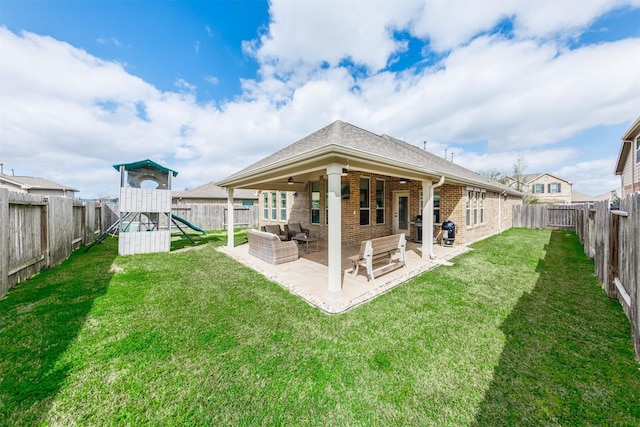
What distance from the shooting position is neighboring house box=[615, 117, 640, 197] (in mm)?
11864

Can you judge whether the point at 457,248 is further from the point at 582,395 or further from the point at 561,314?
the point at 582,395

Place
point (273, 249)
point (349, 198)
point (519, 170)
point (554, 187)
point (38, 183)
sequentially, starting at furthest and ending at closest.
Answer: point (554, 187) < point (519, 170) < point (38, 183) < point (349, 198) < point (273, 249)

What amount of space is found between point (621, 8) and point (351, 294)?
1185 centimetres

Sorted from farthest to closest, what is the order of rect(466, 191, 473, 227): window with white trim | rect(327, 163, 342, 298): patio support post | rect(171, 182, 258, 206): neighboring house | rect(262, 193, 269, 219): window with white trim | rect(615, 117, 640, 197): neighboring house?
rect(171, 182, 258, 206): neighboring house, rect(262, 193, 269, 219): window with white trim, rect(615, 117, 640, 197): neighboring house, rect(466, 191, 473, 227): window with white trim, rect(327, 163, 342, 298): patio support post

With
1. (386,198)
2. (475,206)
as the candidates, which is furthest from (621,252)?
(386,198)

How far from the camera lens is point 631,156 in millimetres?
12969

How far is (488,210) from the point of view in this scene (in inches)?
506

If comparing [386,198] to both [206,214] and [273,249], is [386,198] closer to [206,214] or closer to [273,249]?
[273,249]

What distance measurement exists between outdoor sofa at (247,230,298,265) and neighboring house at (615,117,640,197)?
1680cm

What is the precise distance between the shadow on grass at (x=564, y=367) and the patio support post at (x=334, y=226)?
8.79ft

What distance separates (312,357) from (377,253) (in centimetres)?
317

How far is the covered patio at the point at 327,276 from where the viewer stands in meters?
4.64

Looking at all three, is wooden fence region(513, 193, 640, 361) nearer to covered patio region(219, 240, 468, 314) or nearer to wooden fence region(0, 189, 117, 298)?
covered patio region(219, 240, 468, 314)

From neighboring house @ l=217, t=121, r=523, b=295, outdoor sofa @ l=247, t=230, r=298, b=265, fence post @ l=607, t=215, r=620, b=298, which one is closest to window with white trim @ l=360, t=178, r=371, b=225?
neighboring house @ l=217, t=121, r=523, b=295
